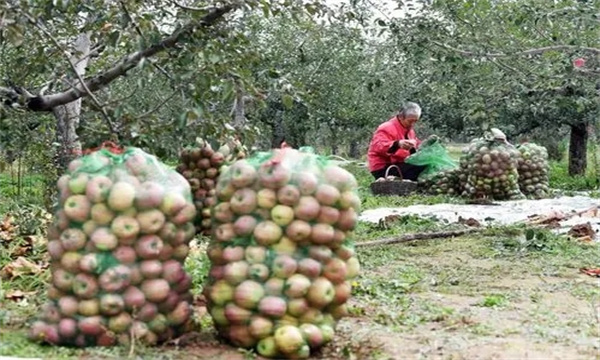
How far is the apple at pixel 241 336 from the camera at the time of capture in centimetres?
306

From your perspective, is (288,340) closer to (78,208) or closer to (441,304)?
(78,208)

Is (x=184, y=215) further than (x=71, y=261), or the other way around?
(x=184, y=215)

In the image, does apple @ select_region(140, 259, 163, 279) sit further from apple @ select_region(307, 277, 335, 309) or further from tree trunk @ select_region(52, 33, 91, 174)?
tree trunk @ select_region(52, 33, 91, 174)

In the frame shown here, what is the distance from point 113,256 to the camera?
301cm

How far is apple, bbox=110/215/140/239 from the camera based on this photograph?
299 centimetres

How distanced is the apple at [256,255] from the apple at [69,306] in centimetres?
62

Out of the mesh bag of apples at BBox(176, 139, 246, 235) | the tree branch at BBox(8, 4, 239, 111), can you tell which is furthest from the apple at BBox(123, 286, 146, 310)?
the mesh bag of apples at BBox(176, 139, 246, 235)

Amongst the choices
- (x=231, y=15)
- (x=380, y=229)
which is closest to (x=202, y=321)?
(x=231, y=15)

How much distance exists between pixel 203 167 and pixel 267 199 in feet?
8.50

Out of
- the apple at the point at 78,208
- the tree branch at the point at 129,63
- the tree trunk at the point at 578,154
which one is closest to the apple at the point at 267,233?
the apple at the point at 78,208

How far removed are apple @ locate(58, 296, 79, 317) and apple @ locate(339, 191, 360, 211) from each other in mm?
1002

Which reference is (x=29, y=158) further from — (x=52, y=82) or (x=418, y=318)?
(x=418, y=318)

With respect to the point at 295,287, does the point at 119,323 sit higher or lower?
lower

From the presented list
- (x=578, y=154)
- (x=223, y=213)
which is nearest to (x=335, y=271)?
(x=223, y=213)
